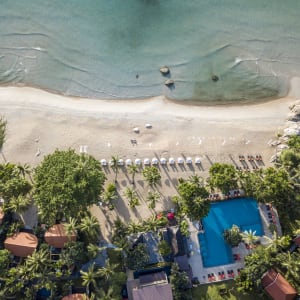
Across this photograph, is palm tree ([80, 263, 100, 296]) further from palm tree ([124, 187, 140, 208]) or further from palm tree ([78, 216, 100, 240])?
palm tree ([124, 187, 140, 208])

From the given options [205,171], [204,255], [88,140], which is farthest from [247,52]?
[204,255]

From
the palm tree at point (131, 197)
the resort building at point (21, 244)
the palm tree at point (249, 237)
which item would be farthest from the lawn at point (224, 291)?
the resort building at point (21, 244)

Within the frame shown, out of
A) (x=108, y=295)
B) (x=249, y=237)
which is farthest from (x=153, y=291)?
(x=249, y=237)

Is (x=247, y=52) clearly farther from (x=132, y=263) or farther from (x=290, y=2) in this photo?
(x=132, y=263)

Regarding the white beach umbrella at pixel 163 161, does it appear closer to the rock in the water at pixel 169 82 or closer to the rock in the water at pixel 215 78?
the rock in the water at pixel 169 82

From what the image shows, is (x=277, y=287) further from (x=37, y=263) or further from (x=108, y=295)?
(x=37, y=263)

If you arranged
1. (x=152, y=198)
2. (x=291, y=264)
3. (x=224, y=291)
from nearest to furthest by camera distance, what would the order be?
1. (x=291, y=264)
2. (x=224, y=291)
3. (x=152, y=198)
